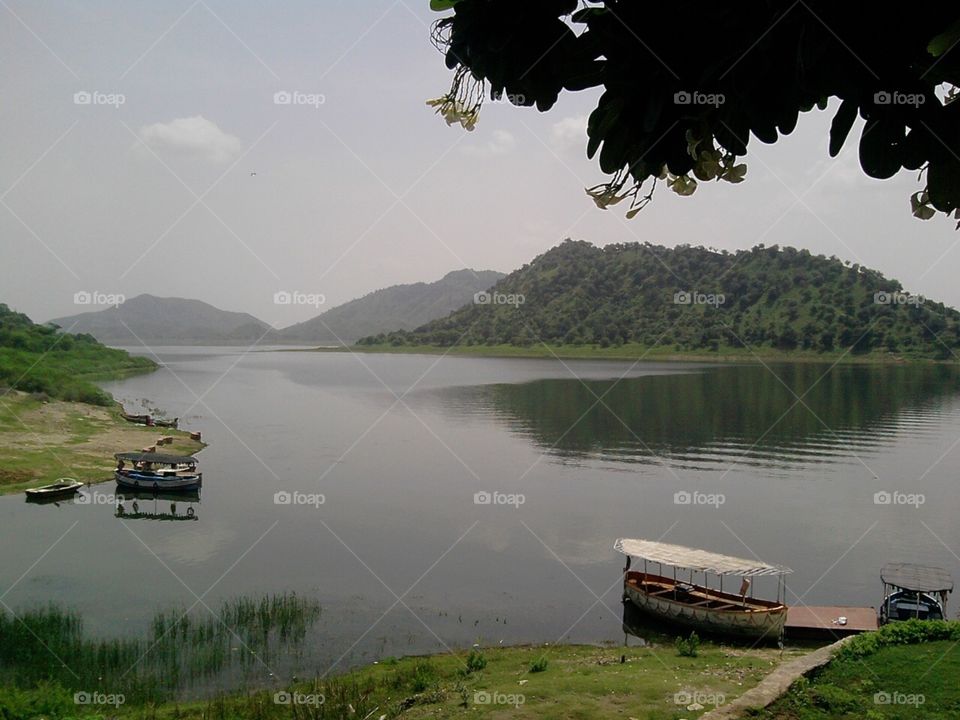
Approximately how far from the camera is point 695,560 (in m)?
18.6

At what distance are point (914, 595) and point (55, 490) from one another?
85.3ft

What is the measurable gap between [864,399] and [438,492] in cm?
4557

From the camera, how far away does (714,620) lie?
17109mm

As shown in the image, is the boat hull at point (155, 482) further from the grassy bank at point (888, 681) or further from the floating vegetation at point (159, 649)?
the grassy bank at point (888, 681)

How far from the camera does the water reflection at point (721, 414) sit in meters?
39.8

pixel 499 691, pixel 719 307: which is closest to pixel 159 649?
pixel 499 691

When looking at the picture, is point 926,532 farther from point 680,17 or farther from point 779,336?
point 779,336

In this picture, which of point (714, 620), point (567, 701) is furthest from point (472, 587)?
point (567, 701)

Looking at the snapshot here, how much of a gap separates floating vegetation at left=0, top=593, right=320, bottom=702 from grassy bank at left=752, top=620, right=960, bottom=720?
9743 millimetres

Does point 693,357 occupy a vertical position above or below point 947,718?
above

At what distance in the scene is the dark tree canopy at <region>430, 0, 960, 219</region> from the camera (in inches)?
70.4

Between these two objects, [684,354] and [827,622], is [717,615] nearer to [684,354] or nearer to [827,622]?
[827,622]

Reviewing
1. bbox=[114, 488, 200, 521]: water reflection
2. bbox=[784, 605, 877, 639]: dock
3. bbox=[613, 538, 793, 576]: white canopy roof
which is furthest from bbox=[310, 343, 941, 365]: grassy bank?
bbox=[784, 605, 877, 639]: dock

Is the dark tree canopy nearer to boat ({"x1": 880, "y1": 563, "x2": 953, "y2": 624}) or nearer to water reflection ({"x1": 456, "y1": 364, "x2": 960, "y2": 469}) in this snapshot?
boat ({"x1": 880, "y1": 563, "x2": 953, "y2": 624})
